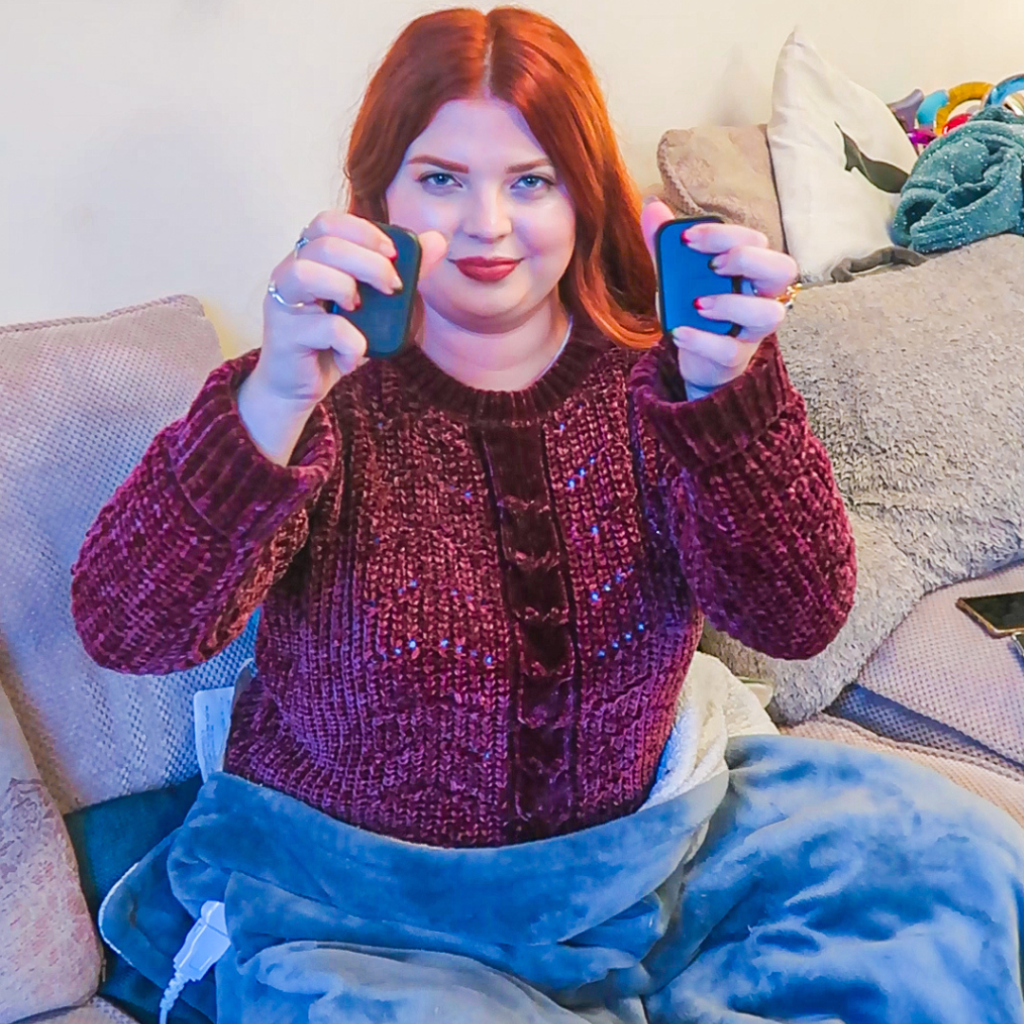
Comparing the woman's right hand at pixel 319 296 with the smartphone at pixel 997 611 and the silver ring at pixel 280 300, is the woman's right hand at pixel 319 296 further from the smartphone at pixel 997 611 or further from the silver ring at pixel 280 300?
the smartphone at pixel 997 611

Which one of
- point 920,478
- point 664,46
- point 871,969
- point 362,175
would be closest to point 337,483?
point 362,175

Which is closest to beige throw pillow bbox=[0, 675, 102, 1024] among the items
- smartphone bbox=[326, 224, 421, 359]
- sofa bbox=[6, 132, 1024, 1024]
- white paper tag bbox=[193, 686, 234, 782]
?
sofa bbox=[6, 132, 1024, 1024]

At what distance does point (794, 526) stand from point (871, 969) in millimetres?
308

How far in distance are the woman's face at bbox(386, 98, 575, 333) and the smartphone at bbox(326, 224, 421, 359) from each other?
0.13m

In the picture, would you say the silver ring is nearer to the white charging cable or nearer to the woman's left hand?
the woman's left hand

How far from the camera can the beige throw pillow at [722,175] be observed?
4.30 ft

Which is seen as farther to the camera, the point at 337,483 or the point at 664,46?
the point at 664,46

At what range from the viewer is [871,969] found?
710 mm

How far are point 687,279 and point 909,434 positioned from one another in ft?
2.23

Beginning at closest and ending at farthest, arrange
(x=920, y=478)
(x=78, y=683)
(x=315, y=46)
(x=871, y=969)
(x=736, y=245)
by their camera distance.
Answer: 1. (x=736, y=245)
2. (x=871, y=969)
3. (x=78, y=683)
4. (x=315, y=46)
5. (x=920, y=478)

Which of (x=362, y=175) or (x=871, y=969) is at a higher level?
(x=362, y=175)

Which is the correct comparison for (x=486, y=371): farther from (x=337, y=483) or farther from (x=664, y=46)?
(x=664, y=46)

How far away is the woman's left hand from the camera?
0.59m

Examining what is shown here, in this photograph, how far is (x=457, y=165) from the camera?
27.7 inches
